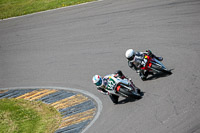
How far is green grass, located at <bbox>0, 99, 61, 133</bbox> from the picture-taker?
1238 centimetres

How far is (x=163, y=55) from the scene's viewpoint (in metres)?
15.1

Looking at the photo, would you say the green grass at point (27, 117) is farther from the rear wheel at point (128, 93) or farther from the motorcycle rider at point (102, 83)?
the rear wheel at point (128, 93)

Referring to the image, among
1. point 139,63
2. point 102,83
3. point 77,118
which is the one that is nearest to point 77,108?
point 77,118

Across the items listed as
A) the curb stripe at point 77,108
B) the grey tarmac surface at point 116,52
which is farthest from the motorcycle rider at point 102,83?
the curb stripe at point 77,108

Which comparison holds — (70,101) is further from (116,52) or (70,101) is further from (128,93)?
(116,52)

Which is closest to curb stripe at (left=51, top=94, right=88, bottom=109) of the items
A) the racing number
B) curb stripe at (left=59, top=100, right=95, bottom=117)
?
curb stripe at (left=59, top=100, right=95, bottom=117)

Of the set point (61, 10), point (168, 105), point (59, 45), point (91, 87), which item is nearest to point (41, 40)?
point (59, 45)

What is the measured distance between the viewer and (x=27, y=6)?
30.0 m

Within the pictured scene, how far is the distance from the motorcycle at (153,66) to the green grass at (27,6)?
591 inches

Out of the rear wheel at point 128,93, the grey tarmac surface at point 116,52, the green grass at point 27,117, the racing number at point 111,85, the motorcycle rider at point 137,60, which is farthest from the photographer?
the motorcycle rider at point 137,60

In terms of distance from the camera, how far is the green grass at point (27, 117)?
487 inches

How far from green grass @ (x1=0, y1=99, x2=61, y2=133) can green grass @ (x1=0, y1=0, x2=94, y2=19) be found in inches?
559

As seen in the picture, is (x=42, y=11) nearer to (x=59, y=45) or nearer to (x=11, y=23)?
(x=11, y=23)

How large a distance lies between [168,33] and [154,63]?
475 centimetres
